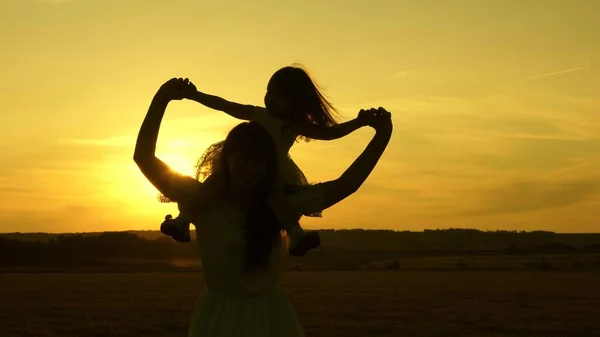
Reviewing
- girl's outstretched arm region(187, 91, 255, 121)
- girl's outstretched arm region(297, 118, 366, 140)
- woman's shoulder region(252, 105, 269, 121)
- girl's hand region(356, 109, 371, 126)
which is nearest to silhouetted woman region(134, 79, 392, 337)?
girl's hand region(356, 109, 371, 126)

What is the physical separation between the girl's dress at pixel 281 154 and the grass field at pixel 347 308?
610 inches

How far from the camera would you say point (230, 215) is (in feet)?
9.12

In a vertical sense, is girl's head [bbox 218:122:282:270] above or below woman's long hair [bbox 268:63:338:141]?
below

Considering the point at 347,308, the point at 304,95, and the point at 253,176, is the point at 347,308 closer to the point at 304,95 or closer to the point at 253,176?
the point at 304,95

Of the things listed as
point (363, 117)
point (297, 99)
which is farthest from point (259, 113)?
point (363, 117)

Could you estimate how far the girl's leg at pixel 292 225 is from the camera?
282 centimetres

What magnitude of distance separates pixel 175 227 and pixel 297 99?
1.34 metres

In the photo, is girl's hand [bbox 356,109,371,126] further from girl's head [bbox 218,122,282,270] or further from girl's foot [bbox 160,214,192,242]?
girl's foot [bbox 160,214,192,242]

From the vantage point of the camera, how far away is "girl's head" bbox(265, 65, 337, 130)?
395 centimetres

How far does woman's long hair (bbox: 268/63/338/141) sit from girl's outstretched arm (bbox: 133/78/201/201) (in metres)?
1.18

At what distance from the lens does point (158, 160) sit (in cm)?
273

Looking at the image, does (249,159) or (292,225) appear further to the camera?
(292,225)

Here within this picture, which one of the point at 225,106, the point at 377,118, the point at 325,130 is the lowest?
the point at 377,118

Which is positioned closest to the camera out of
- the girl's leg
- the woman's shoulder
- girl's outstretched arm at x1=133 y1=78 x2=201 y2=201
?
girl's outstretched arm at x1=133 y1=78 x2=201 y2=201
